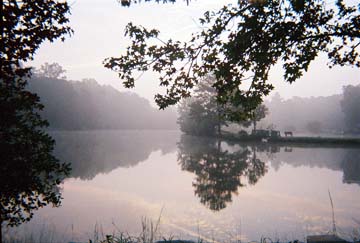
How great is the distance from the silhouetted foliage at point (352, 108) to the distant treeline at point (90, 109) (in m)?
86.1

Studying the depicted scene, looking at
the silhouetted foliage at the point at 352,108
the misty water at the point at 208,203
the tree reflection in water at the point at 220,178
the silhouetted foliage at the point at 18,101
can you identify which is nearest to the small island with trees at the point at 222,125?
the silhouetted foliage at the point at 352,108

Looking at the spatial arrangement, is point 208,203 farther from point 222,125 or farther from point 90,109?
point 90,109

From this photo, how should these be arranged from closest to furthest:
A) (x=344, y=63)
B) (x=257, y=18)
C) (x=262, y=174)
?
(x=257, y=18) < (x=344, y=63) < (x=262, y=174)

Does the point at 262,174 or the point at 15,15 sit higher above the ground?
the point at 15,15

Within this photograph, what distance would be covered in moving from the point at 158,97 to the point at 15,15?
3782 mm

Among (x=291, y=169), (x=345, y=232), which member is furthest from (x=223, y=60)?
(x=291, y=169)

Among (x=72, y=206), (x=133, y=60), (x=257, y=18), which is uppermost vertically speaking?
(x=257, y=18)

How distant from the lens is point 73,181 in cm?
1606

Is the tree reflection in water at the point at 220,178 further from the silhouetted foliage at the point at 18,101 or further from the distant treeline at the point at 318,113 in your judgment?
the distant treeline at the point at 318,113

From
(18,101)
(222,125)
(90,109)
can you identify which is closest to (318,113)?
(222,125)

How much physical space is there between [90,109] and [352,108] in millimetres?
103560

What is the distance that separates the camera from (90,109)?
122 meters

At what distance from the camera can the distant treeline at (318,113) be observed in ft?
302

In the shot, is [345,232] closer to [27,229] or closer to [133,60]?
[133,60]
